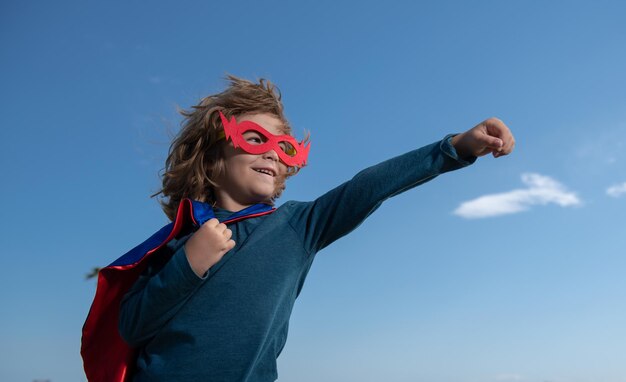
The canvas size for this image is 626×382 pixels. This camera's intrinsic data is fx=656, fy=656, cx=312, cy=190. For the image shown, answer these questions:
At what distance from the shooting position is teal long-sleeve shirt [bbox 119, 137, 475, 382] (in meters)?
3.00

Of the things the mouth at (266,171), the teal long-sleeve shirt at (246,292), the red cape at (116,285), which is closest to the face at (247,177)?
the mouth at (266,171)

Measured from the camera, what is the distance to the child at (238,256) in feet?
9.81

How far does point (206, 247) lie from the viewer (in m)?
3.04

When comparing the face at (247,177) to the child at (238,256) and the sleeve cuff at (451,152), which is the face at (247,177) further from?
the sleeve cuff at (451,152)

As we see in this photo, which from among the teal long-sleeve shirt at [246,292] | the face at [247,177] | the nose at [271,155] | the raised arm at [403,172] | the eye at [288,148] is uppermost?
the eye at [288,148]

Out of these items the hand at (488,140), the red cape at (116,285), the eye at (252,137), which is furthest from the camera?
the eye at (252,137)

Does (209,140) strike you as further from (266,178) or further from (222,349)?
(222,349)

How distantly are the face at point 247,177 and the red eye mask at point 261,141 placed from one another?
0.07 feet

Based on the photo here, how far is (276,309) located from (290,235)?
0.38 m

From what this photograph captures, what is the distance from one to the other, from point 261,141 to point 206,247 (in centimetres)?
91

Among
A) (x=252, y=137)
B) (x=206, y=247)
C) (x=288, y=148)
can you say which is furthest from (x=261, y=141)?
(x=206, y=247)

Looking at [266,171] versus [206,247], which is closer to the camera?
[206,247]

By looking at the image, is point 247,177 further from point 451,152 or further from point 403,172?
point 451,152

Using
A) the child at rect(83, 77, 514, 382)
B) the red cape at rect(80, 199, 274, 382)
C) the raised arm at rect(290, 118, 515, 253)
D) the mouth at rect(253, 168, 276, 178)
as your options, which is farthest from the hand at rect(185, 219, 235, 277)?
the mouth at rect(253, 168, 276, 178)
